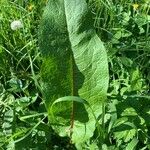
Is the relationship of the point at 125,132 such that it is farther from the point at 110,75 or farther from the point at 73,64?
the point at 110,75

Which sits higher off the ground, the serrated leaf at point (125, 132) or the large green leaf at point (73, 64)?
the large green leaf at point (73, 64)

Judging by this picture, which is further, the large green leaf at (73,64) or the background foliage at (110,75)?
the background foliage at (110,75)

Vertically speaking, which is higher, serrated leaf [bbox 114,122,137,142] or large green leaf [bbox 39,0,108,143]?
large green leaf [bbox 39,0,108,143]

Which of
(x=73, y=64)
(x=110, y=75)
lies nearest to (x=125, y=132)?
(x=73, y=64)

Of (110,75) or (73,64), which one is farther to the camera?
(110,75)

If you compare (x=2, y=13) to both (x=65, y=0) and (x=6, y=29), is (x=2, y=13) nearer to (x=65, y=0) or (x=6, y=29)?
(x=6, y=29)

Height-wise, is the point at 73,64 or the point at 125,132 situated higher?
the point at 73,64
